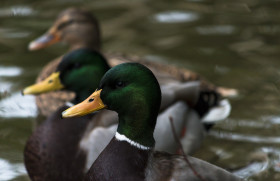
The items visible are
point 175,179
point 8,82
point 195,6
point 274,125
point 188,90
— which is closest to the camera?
point 175,179

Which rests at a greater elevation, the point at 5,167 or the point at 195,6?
the point at 5,167

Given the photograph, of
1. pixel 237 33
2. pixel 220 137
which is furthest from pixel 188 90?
pixel 237 33

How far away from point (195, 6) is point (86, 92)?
416 cm

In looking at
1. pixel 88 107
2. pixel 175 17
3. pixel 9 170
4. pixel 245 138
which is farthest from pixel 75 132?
pixel 175 17

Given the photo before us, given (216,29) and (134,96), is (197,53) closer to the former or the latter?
(216,29)

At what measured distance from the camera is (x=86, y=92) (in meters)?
5.56

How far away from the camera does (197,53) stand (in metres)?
8.05

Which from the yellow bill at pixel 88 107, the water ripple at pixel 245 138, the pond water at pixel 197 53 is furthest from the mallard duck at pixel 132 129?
the water ripple at pixel 245 138

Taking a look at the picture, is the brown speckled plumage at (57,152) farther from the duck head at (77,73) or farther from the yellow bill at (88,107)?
the yellow bill at (88,107)

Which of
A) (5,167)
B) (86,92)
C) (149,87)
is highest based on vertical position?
(149,87)

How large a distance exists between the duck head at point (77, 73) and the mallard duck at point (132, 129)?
123 cm

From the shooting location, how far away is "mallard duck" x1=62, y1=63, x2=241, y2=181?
4.11m

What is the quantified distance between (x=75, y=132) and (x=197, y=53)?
3.10 meters

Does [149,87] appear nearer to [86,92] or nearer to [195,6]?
[86,92]
